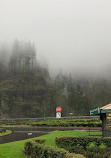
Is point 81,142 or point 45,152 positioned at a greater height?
point 45,152

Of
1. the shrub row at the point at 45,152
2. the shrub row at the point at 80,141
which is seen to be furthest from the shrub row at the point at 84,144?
the shrub row at the point at 45,152

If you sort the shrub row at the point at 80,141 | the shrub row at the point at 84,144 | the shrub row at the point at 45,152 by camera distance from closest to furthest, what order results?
the shrub row at the point at 45,152 < the shrub row at the point at 84,144 < the shrub row at the point at 80,141

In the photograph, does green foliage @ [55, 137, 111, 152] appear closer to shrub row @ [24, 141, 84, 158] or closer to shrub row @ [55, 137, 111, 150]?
shrub row @ [55, 137, 111, 150]

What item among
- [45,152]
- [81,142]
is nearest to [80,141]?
[81,142]

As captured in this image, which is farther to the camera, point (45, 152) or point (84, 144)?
point (84, 144)

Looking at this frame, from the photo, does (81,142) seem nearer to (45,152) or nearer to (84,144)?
(84,144)

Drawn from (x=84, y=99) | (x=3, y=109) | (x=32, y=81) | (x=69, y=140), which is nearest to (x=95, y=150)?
(x=69, y=140)

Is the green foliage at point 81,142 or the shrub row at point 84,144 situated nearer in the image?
the shrub row at point 84,144

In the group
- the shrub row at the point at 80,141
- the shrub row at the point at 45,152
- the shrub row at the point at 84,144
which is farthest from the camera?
the shrub row at the point at 80,141

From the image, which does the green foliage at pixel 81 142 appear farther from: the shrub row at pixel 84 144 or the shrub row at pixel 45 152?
the shrub row at pixel 45 152

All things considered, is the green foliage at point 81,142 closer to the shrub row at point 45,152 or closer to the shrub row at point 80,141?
the shrub row at point 80,141

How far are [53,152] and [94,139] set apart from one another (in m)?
4.04

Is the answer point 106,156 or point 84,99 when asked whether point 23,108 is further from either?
point 106,156

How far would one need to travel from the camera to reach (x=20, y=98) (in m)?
84.1
